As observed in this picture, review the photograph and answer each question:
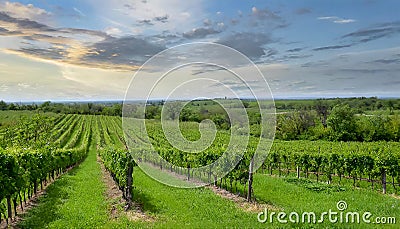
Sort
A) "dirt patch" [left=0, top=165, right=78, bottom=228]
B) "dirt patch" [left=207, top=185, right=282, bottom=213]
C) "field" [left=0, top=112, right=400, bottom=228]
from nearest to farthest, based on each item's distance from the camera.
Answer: "field" [left=0, top=112, right=400, bottom=228] → "dirt patch" [left=0, top=165, right=78, bottom=228] → "dirt patch" [left=207, top=185, right=282, bottom=213]

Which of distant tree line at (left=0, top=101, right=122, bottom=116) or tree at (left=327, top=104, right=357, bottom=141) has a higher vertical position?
distant tree line at (left=0, top=101, right=122, bottom=116)

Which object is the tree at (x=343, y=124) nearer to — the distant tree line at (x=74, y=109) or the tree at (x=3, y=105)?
the distant tree line at (x=74, y=109)

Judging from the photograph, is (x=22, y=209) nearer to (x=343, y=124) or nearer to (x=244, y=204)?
(x=244, y=204)

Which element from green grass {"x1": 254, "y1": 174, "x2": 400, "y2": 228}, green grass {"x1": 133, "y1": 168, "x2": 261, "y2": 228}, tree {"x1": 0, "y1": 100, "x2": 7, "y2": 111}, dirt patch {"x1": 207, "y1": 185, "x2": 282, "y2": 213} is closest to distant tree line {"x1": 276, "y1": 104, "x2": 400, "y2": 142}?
green grass {"x1": 254, "y1": 174, "x2": 400, "y2": 228}

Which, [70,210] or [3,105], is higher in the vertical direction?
[3,105]

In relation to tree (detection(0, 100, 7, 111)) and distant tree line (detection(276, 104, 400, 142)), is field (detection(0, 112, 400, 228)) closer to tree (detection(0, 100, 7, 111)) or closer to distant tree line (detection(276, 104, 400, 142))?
distant tree line (detection(276, 104, 400, 142))

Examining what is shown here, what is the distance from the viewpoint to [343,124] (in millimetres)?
71438

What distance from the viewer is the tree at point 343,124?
233 feet

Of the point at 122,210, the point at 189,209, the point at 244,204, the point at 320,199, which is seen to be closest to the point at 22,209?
the point at 122,210

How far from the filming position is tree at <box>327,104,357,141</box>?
71125 mm

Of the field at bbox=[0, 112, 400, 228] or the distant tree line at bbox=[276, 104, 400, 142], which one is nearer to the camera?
the field at bbox=[0, 112, 400, 228]

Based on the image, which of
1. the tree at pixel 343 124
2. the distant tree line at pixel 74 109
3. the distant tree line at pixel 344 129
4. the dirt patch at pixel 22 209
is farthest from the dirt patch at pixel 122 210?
the distant tree line at pixel 74 109

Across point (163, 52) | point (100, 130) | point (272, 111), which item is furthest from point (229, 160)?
point (100, 130)

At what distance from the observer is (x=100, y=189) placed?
19125 mm
